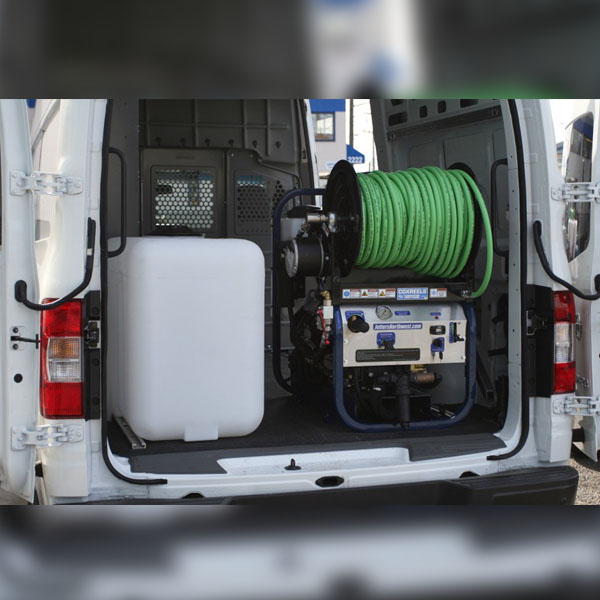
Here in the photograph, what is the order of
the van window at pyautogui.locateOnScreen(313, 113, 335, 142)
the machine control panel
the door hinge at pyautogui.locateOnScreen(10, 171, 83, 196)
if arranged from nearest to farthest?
the door hinge at pyautogui.locateOnScreen(10, 171, 83, 196) < the machine control panel < the van window at pyautogui.locateOnScreen(313, 113, 335, 142)

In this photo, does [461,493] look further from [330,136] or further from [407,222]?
[330,136]

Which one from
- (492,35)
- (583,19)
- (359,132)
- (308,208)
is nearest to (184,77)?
(492,35)

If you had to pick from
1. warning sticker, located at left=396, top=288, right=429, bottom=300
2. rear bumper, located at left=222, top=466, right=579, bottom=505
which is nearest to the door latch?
rear bumper, located at left=222, top=466, right=579, bottom=505

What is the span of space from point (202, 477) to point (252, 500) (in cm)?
23

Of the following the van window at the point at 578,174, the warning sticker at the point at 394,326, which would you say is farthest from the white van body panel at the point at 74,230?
the van window at the point at 578,174

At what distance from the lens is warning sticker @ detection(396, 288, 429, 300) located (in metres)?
3.67

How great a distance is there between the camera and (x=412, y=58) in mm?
1506

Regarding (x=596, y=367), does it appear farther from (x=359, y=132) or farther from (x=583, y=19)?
(x=359, y=132)

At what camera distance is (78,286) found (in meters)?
2.74

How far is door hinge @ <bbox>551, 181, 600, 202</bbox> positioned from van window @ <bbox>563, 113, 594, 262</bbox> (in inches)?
2.7

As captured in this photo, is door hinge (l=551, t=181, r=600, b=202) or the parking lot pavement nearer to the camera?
door hinge (l=551, t=181, r=600, b=202)

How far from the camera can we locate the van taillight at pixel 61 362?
2.77 m

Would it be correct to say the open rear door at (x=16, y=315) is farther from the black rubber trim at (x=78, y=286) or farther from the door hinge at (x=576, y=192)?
the door hinge at (x=576, y=192)

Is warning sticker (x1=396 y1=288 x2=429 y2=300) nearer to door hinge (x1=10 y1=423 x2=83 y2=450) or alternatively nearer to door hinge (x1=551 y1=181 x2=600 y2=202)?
door hinge (x1=551 y1=181 x2=600 y2=202)
